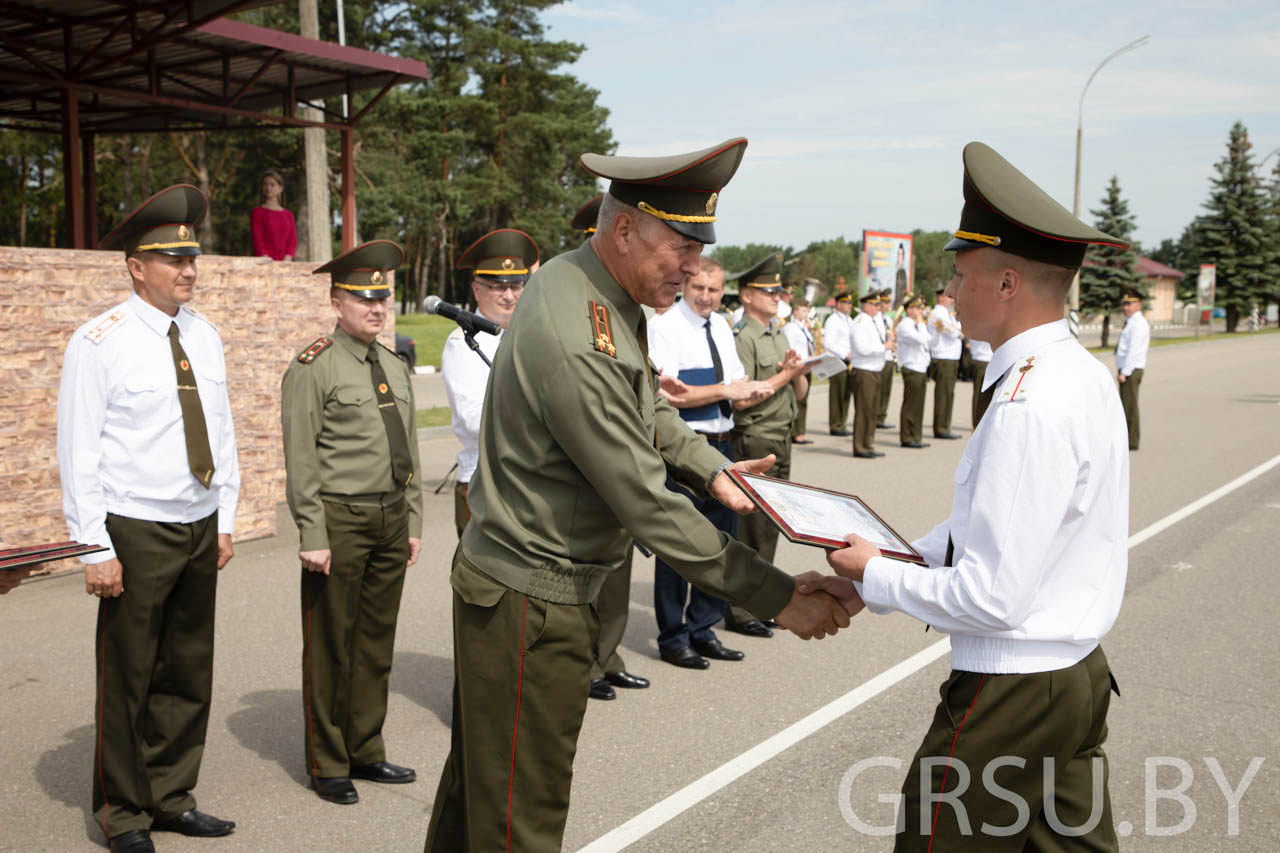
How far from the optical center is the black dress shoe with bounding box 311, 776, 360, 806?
4.33 m

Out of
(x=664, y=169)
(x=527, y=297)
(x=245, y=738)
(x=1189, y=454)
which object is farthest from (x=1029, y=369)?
(x=1189, y=454)

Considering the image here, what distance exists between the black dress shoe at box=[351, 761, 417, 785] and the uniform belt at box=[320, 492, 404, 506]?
1.09 meters

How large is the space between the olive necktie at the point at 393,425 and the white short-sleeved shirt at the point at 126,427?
721 millimetres

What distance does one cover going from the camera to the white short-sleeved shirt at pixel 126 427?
385 cm

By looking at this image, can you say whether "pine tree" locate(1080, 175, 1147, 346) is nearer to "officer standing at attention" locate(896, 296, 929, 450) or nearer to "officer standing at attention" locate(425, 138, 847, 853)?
"officer standing at attention" locate(896, 296, 929, 450)

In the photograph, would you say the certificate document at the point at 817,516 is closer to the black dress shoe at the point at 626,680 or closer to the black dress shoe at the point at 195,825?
the black dress shoe at the point at 195,825

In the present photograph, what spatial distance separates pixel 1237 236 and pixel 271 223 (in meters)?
66.5

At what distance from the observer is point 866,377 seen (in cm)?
1441

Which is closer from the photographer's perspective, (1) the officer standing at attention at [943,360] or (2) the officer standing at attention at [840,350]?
(2) the officer standing at attention at [840,350]

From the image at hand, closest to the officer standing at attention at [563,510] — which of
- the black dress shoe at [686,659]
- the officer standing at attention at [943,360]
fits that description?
the black dress shoe at [686,659]

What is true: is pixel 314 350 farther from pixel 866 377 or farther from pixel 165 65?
pixel 165 65

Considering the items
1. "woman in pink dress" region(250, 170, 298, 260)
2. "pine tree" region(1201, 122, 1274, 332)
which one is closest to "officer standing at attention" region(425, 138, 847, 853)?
"woman in pink dress" region(250, 170, 298, 260)

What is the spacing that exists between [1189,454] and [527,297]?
13543 millimetres

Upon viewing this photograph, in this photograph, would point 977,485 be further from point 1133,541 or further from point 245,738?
point 1133,541
